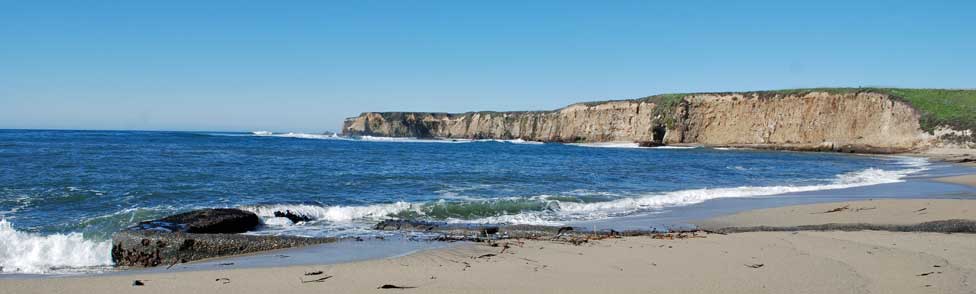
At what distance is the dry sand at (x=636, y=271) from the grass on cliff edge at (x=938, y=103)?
5404 centimetres

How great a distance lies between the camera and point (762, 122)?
67.3m

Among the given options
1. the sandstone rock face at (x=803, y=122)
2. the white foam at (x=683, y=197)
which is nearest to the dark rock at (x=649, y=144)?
the sandstone rock face at (x=803, y=122)

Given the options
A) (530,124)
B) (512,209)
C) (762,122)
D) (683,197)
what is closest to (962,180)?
(683,197)

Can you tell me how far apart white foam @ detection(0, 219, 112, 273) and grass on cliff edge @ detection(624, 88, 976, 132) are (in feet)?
203

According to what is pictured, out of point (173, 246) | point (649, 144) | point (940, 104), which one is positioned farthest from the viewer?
point (649, 144)

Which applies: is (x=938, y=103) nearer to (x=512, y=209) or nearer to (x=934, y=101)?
(x=934, y=101)

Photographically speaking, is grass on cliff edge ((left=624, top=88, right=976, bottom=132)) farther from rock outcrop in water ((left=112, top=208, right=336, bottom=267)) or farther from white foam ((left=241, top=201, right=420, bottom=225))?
rock outcrop in water ((left=112, top=208, right=336, bottom=267))

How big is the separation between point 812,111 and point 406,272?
6641 cm

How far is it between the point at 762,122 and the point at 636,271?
221 ft

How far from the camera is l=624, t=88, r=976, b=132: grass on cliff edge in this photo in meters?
52.0

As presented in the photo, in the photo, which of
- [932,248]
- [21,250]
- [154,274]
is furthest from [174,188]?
[932,248]

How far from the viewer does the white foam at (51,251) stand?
27.9 ft

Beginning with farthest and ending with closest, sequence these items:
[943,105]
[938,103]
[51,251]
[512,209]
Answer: [938,103]
[943,105]
[512,209]
[51,251]

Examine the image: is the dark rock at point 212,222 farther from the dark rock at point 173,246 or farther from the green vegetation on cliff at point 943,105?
the green vegetation on cliff at point 943,105
